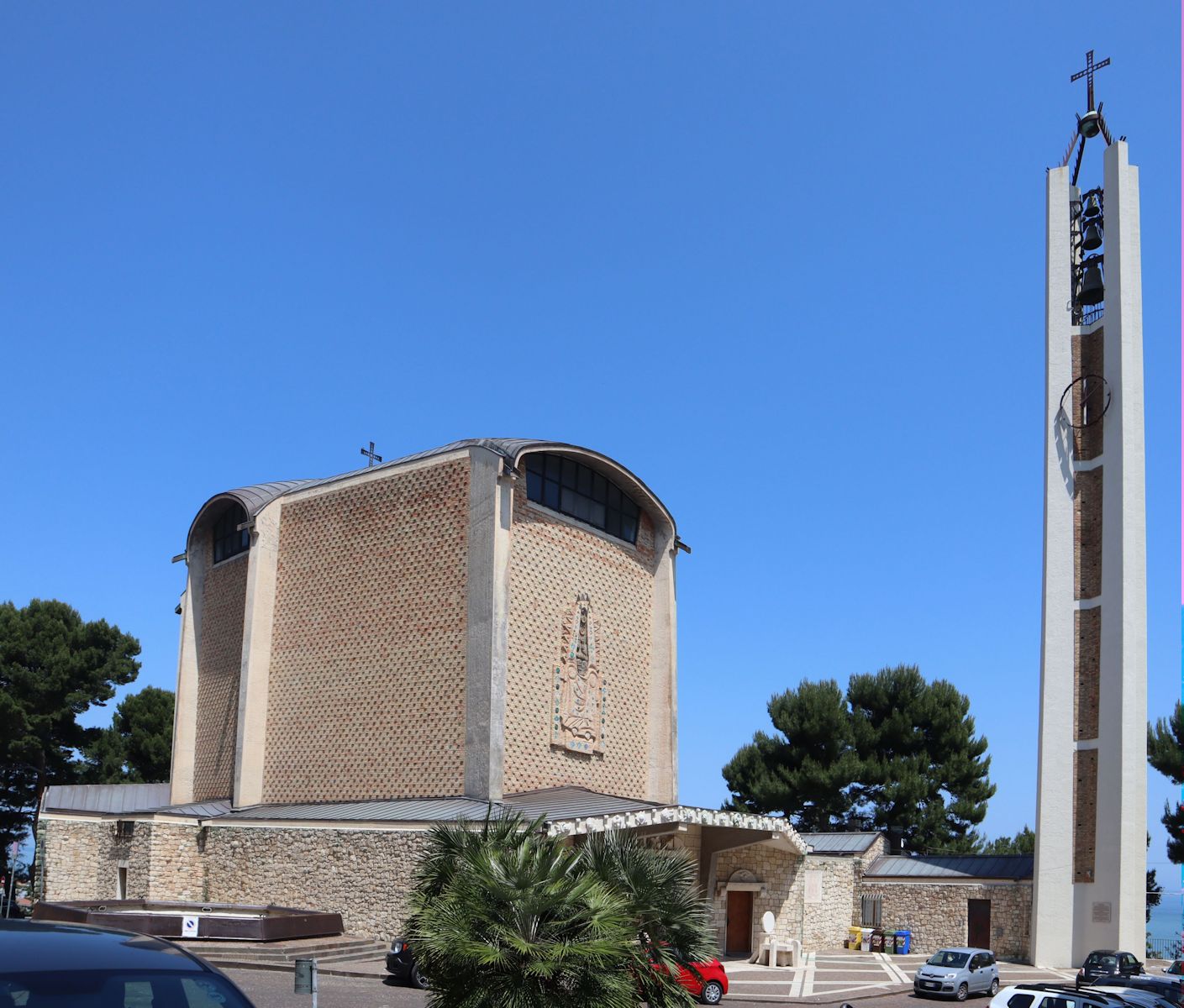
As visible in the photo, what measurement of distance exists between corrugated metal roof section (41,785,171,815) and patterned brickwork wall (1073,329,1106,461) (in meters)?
33.7

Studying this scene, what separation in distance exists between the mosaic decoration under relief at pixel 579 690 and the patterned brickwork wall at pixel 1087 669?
50.3 feet

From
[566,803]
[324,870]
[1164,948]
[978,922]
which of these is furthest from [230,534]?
[1164,948]

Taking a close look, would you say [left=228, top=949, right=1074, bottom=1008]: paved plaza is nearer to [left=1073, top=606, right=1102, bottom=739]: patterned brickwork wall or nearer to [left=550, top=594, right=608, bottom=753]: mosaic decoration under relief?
[left=550, top=594, right=608, bottom=753]: mosaic decoration under relief

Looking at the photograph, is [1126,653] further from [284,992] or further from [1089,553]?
[284,992]

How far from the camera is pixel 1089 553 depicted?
3762cm

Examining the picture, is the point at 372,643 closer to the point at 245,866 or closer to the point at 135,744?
the point at 245,866

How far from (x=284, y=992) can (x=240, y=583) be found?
64.7 ft

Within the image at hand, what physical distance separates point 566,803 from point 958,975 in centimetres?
975

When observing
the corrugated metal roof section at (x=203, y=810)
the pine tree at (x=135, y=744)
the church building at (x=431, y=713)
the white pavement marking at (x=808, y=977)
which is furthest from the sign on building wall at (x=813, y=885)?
the pine tree at (x=135, y=744)

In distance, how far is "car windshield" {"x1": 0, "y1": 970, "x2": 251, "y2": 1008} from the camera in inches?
161

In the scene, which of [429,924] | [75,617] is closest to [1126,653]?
[429,924]

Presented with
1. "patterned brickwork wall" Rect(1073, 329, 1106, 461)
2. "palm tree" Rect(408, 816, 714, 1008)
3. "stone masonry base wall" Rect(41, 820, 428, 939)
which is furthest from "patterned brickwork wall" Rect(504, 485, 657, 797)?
"palm tree" Rect(408, 816, 714, 1008)

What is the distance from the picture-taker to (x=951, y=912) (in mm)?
37719

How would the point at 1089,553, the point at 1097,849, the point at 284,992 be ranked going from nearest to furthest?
the point at 284,992, the point at 1097,849, the point at 1089,553
